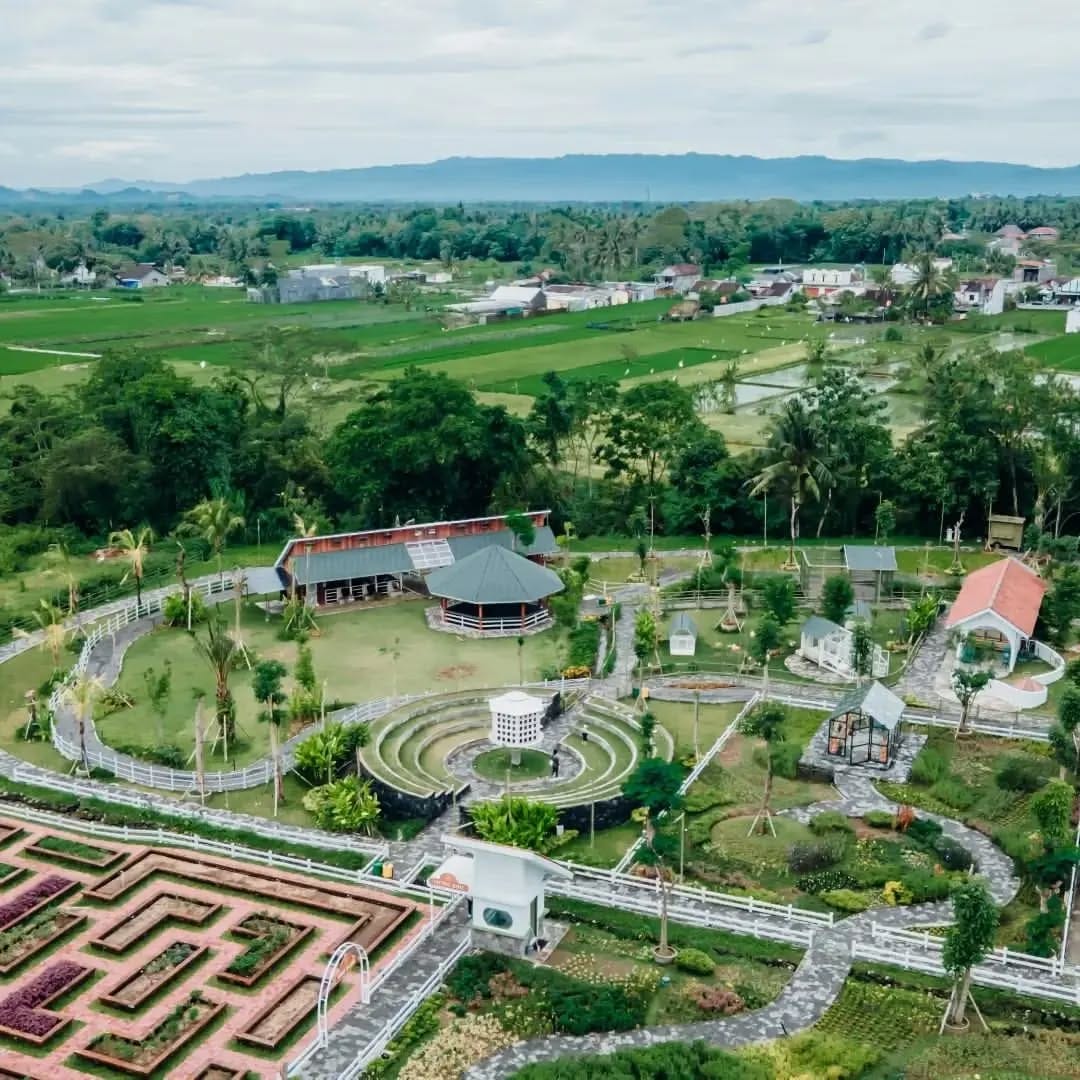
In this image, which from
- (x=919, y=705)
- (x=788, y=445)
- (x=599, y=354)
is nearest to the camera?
(x=919, y=705)

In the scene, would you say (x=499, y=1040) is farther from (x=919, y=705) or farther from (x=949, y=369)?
(x=949, y=369)

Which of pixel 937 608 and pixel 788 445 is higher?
pixel 788 445

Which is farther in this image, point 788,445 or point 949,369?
point 949,369

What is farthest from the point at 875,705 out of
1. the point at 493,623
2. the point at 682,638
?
the point at 493,623

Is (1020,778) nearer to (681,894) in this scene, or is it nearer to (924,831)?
(924,831)

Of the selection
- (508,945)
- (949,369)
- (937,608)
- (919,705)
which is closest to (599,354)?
(949,369)

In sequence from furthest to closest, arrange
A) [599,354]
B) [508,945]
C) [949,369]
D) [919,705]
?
[599,354], [949,369], [919,705], [508,945]
